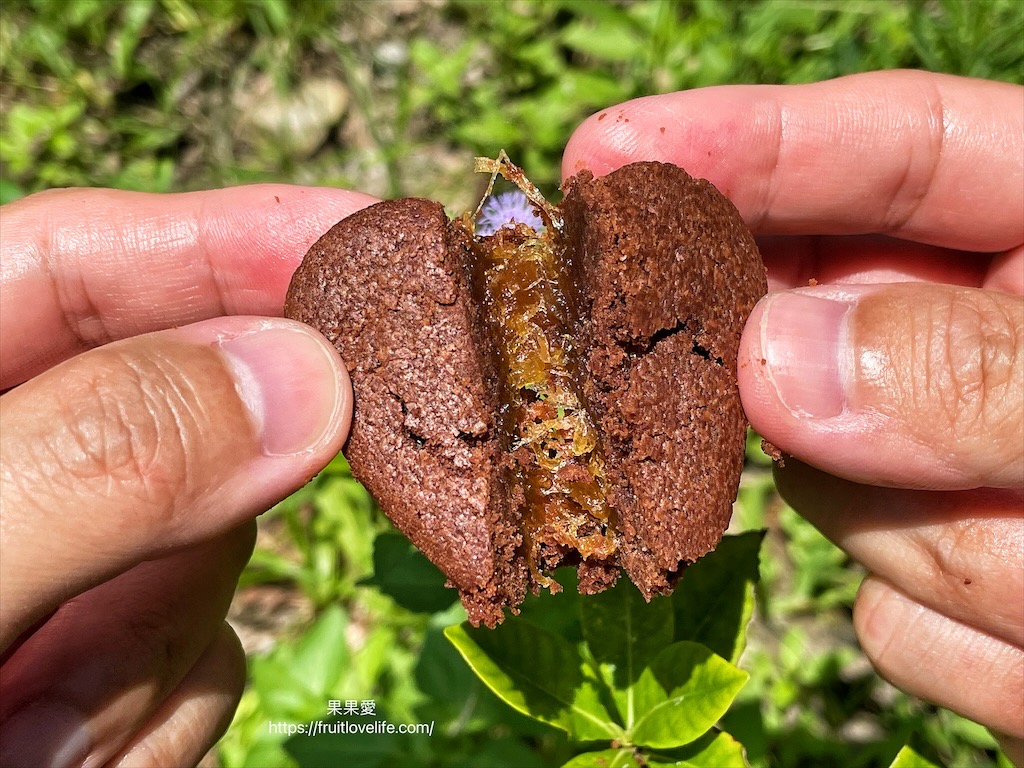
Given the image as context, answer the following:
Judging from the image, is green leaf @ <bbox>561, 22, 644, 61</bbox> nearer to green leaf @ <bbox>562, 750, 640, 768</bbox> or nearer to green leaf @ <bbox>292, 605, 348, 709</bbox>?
green leaf @ <bbox>292, 605, 348, 709</bbox>

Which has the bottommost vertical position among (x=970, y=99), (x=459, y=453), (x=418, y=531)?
(x=418, y=531)

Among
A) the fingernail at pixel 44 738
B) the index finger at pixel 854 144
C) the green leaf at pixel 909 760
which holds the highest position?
the index finger at pixel 854 144

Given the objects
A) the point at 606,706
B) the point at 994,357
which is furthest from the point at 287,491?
the point at 994,357

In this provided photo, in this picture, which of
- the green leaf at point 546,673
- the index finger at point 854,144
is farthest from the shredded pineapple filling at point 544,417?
the index finger at point 854,144

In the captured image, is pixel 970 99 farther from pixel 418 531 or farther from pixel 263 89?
pixel 263 89

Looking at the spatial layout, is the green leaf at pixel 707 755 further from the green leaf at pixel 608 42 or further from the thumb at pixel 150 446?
the green leaf at pixel 608 42

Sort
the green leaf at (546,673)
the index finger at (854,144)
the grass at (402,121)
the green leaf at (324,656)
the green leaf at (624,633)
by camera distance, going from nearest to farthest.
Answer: the green leaf at (546,673), the green leaf at (624,633), the index finger at (854,144), the green leaf at (324,656), the grass at (402,121)

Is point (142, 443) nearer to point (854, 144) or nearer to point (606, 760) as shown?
point (606, 760)
